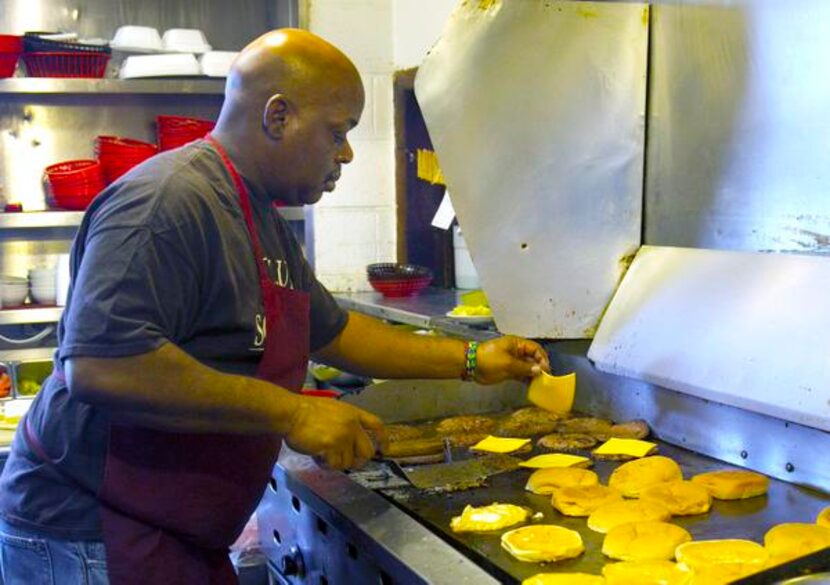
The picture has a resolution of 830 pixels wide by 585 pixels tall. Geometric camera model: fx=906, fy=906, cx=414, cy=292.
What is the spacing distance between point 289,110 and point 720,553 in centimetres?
103

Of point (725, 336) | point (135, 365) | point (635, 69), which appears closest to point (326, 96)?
point (135, 365)

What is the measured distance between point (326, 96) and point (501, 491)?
858 millimetres

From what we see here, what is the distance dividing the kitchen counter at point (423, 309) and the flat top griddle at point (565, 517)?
0.84 meters

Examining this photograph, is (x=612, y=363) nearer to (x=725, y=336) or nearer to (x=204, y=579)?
(x=725, y=336)

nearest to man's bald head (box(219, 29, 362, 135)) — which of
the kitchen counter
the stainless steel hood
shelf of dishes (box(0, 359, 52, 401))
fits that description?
the stainless steel hood

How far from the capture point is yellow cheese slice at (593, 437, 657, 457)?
202cm

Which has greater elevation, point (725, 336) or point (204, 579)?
point (725, 336)

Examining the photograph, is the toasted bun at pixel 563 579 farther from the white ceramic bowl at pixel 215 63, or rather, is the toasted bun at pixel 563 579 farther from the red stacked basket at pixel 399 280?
the white ceramic bowl at pixel 215 63

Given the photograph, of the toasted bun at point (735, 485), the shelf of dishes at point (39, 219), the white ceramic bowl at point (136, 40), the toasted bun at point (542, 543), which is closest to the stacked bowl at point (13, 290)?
the shelf of dishes at point (39, 219)

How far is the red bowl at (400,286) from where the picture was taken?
3.87m

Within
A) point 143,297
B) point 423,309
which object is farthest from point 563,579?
point 423,309

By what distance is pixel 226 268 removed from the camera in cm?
153

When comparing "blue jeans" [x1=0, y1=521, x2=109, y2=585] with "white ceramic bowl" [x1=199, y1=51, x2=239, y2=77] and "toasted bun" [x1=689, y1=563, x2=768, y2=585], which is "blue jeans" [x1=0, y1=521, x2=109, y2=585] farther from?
"white ceramic bowl" [x1=199, y1=51, x2=239, y2=77]

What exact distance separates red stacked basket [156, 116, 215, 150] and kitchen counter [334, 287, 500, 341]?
3.24 ft
